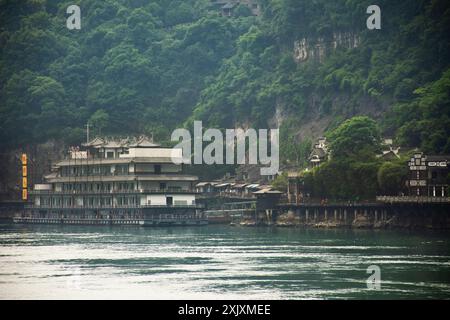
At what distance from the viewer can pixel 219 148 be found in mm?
184125

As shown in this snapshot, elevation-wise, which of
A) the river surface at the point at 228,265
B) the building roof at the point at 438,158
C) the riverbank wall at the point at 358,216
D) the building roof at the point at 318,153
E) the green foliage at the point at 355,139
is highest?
the green foliage at the point at 355,139

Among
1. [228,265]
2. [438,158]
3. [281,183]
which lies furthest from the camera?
[281,183]

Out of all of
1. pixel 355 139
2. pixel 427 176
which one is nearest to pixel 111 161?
pixel 355 139

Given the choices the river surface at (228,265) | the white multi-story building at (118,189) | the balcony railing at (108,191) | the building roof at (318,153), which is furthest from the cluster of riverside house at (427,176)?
the balcony railing at (108,191)

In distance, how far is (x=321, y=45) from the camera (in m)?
196

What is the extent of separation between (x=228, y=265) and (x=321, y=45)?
10086 cm

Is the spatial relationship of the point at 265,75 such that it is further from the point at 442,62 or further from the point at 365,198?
the point at 365,198

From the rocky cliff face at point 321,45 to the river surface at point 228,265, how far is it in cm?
6043

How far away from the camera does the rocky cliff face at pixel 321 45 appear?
191875mm

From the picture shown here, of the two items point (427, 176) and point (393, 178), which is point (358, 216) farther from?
point (427, 176)

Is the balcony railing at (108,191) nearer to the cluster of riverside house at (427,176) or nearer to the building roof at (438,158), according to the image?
the cluster of riverside house at (427,176)

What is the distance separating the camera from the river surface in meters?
83.0

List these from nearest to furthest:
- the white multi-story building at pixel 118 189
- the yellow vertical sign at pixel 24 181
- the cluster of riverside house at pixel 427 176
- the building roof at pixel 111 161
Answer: the cluster of riverside house at pixel 427 176, the white multi-story building at pixel 118 189, the building roof at pixel 111 161, the yellow vertical sign at pixel 24 181
